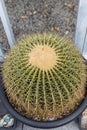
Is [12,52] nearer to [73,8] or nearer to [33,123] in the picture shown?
[33,123]

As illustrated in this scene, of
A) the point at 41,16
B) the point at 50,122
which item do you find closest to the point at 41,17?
the point at 41,16

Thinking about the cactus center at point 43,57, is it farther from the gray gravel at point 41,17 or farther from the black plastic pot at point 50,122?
the gray gravel at point 41,17

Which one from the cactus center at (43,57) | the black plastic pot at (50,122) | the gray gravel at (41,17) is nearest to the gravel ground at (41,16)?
the gray gravel at (41,17)

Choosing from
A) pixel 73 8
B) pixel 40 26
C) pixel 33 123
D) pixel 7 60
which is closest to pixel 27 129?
pixel 33 123

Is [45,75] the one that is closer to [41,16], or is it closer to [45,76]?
[45,76]

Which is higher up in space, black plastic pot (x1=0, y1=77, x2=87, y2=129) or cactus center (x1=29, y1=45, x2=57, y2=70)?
cactus center (x1=29, y1=45, x2=57, y2=70)

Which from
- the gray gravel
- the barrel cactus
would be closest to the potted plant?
the barrel cactus

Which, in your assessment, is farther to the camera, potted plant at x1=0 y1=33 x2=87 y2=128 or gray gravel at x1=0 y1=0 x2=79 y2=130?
gray gravel at x1=0 y1=0 x2=79 y2=130

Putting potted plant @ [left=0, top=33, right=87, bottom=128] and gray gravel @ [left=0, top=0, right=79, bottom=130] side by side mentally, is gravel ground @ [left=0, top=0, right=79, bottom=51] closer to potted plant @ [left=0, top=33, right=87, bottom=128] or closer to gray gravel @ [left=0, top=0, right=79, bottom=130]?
gray gravel @ [left=0, top=0, right=79, bottom=130]
